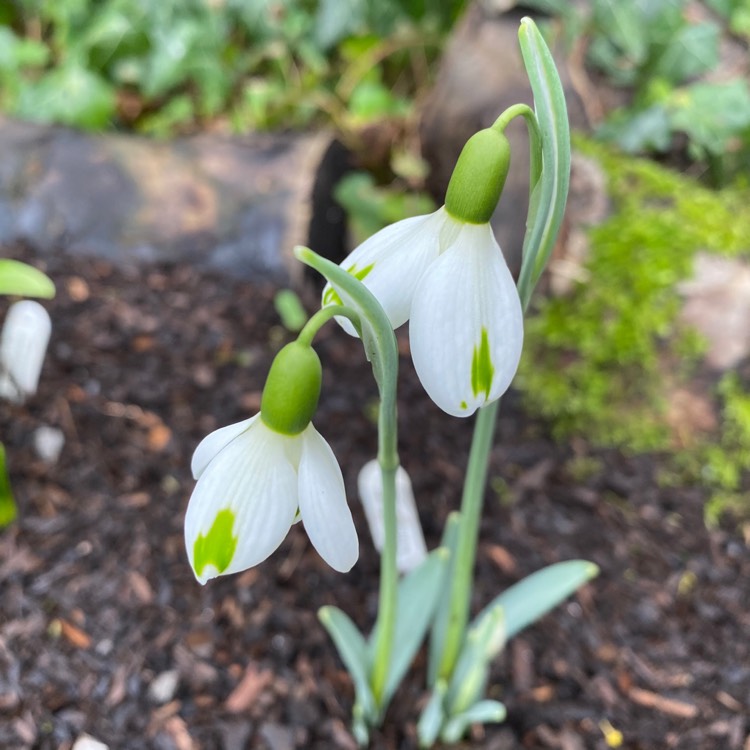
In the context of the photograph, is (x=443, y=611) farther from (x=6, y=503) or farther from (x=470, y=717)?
(x=6, y=503)

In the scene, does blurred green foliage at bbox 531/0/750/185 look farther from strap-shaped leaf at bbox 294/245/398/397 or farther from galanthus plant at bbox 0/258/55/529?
strap-shaped leaf at bbox 294/245/398/397

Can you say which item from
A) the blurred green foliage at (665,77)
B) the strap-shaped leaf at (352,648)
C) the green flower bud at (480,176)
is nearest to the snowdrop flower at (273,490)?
the green flower bud at (480,176)

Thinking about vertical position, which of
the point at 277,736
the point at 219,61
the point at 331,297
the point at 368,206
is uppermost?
the point at 331,297

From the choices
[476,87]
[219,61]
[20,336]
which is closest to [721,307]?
[476,87]

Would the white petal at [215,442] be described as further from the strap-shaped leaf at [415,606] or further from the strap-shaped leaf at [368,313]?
the strap-shaped leaf at [415,606]

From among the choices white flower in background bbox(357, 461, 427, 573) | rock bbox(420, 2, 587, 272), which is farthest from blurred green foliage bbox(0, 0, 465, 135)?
white flower in background bbox(357, 461, 427, 573)

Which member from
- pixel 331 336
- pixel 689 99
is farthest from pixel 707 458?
pixel 689 99

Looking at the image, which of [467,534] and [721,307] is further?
[721,307]
